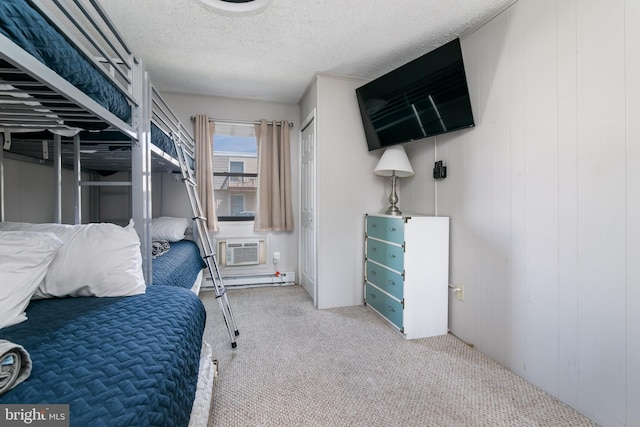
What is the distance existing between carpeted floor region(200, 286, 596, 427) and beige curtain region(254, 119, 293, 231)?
53.8 inches

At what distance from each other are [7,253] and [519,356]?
2567 mm

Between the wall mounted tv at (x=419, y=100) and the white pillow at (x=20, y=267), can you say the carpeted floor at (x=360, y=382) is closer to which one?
the white pillow at (x=20, y=267)

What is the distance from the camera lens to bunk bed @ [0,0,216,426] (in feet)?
2.09

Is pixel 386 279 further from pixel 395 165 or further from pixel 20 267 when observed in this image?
pixel 20 267

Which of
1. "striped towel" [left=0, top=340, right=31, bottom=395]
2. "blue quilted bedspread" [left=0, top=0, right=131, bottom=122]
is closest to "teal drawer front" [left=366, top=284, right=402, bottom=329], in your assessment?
"striped towel" [left=0, top=340, right=31, bottom=395]

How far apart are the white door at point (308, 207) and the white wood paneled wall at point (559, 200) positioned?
1463 millimetres

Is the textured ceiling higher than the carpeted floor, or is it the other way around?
the textured ceiling

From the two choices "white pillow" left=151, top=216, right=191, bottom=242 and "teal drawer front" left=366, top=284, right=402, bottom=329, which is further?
"white pillow" left=151, top=216, right=191, bottom=242

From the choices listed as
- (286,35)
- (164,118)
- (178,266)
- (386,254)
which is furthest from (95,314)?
(286,35)

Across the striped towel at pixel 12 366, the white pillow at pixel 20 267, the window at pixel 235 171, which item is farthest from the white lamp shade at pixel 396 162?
the striped towel at pixel 12 366

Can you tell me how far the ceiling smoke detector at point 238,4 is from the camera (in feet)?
5.66

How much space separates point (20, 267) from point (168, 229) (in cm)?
192

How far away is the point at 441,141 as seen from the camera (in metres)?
2.33

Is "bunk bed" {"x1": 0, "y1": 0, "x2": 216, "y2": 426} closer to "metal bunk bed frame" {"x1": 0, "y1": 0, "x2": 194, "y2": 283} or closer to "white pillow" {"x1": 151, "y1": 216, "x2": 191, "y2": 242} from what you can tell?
"metal bunk bed frame" {"x1": 0, "y1": 0, "x2": 194, "y2": 283}
